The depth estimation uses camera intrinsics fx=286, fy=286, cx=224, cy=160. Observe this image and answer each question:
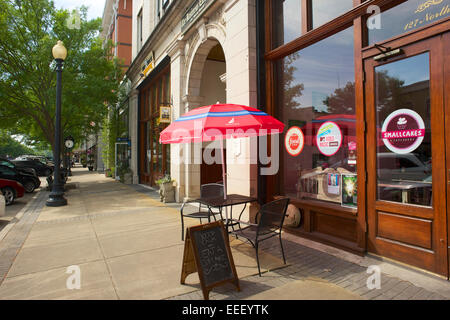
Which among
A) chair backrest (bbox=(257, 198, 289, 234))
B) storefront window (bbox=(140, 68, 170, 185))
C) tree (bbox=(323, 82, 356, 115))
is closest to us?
chair backrest (bbox=(257, 198, 289, 234))

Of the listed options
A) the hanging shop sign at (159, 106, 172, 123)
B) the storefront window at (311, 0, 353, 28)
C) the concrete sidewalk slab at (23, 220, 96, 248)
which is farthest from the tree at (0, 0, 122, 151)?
the storefront window at (311, 0, 353, 28)

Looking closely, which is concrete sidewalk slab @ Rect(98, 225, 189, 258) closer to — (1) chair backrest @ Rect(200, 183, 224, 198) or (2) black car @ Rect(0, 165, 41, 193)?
(1) chair backrest @ Rect(200, 183, 224, 198)

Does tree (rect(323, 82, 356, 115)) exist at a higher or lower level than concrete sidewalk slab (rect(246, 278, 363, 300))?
higher

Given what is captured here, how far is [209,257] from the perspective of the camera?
10.8 feet

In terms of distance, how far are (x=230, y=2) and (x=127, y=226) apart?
589 centimetres

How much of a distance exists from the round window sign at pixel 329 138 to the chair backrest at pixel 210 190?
215 cm

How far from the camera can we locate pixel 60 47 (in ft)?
32.4

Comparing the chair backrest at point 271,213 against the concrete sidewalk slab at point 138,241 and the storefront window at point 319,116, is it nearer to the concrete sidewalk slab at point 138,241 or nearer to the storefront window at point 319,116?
the storefront window at point 319,116

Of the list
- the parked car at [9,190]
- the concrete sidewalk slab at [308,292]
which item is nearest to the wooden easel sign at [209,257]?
the concrete sidewalk slab at [308,292]

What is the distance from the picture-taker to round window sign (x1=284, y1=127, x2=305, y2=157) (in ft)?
18.7

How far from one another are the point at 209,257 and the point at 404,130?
3112 millimetres

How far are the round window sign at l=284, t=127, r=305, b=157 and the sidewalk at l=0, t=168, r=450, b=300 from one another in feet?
5.66
